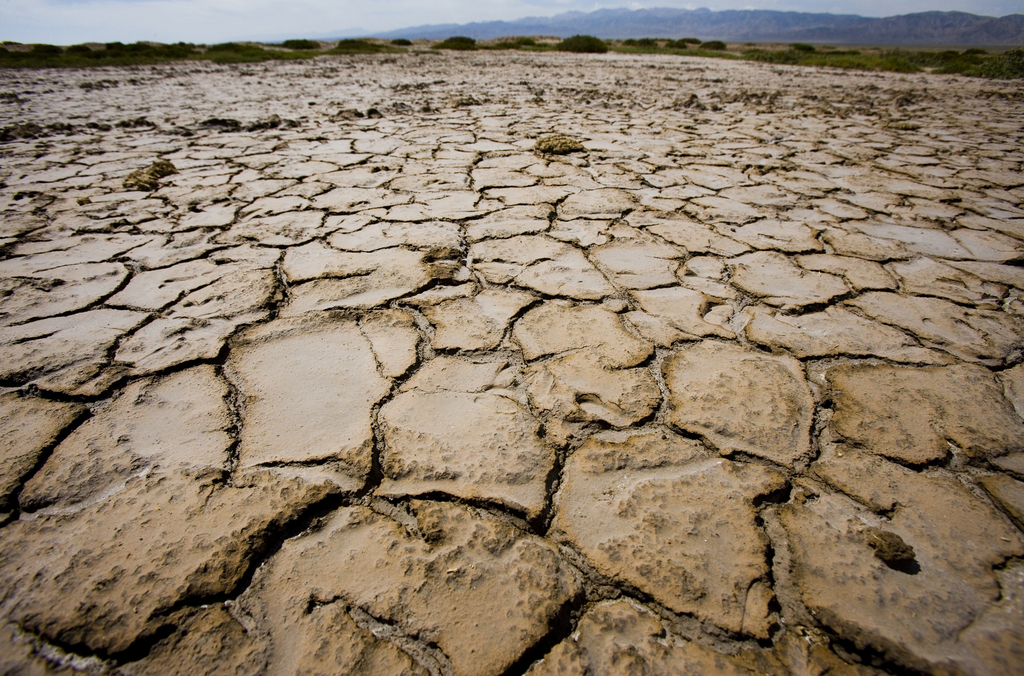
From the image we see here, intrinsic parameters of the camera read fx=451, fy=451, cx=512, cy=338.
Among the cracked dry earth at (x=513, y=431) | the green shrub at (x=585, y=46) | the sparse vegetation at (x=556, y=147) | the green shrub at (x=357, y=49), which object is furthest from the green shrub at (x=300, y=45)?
the cracked dry earth at (x=513, y=431)

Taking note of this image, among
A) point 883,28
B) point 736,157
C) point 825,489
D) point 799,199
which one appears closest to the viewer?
point 825,489

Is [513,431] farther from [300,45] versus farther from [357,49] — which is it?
[300,45]

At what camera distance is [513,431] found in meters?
0.97

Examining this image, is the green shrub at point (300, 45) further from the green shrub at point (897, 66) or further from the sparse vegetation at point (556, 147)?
the green shrub at point (897, 66)

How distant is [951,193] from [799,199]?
831 millimetres

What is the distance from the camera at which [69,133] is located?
3.64 metres

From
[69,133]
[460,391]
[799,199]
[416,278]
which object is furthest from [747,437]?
[69,133]

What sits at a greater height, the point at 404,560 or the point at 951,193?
the point at 951,193

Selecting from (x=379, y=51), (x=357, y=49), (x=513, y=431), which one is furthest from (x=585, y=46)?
(x=513, y=431)

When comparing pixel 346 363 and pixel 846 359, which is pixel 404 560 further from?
pixel 846 359

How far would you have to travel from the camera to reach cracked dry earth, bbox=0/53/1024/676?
0.66 meters

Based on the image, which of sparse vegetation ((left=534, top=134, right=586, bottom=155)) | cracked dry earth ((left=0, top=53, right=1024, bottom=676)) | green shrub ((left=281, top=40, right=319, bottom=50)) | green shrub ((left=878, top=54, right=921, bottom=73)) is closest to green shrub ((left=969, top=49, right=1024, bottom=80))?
green shrub ((left=878, top=54, right=921, bottom=73))

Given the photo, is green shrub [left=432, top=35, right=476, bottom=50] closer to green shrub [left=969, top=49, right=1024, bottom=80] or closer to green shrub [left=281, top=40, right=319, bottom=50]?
green shrub [left=281, top=40, right=319, bottom=50]

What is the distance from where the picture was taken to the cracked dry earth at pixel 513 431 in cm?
66
